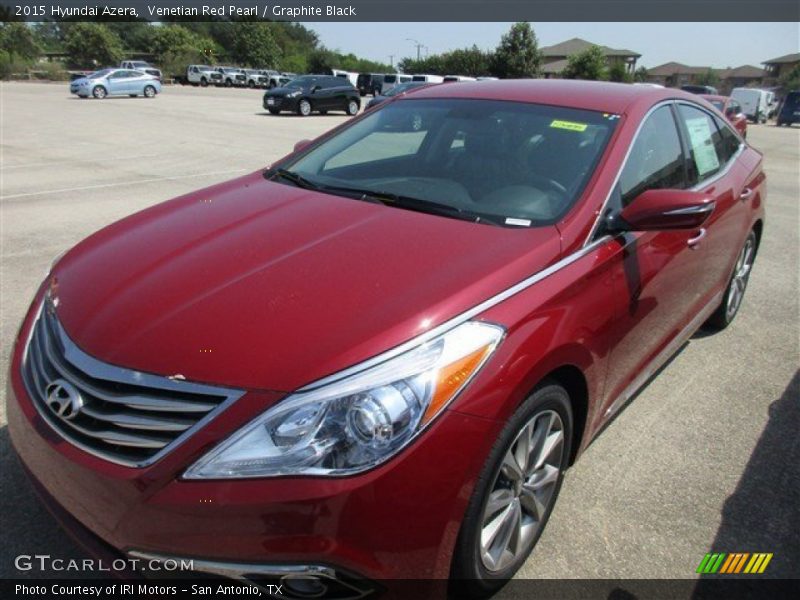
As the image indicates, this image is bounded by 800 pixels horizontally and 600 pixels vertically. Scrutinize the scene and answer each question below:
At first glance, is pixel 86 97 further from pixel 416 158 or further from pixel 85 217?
pixel 416 158

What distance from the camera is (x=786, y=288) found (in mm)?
5668

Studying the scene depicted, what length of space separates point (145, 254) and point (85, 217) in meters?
5.33

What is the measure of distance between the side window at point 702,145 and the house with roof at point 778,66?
109m

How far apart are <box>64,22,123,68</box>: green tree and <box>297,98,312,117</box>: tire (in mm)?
63399

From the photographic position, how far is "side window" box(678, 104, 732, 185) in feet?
11.6

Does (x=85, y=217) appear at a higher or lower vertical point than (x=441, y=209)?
lower

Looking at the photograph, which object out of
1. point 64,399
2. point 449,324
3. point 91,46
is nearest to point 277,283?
point 449,324

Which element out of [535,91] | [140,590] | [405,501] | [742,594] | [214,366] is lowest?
[742,594]

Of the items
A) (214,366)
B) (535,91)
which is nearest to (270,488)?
(214,366)

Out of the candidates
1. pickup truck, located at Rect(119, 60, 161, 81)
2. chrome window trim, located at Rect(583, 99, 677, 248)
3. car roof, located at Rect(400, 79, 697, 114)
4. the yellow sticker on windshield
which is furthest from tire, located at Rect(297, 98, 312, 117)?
the yellow sticker on windshield

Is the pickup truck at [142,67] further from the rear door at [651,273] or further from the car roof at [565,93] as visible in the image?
the rear door at [651,273]

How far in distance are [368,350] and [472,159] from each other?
59.4 inches

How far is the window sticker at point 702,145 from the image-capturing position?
3.59 metres

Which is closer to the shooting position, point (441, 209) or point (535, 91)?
point (441, 209)
